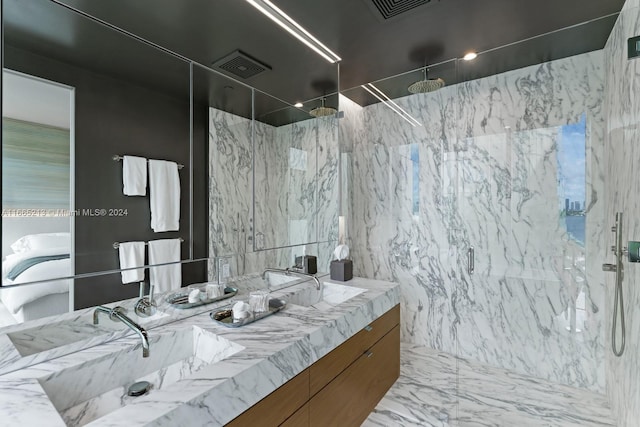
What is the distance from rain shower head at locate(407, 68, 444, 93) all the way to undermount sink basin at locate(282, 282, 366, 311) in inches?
75.2

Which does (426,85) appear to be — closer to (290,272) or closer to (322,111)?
(322,111)

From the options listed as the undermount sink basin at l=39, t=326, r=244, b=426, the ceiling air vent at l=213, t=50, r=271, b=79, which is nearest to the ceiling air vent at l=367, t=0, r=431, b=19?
the ceiling air vent at l=213, t=50, r=271, b=79

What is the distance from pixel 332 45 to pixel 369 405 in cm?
245

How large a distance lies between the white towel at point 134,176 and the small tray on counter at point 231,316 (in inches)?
28.6

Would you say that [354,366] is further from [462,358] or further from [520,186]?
[520,186]

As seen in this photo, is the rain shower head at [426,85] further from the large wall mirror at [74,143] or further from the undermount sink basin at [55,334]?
the undermount sink basin at [55,334]

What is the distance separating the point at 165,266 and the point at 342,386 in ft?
3.76

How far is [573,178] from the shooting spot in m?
2.17

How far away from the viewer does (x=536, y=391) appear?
7.13 ft

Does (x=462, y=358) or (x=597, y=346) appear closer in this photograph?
(x=597, y=346)

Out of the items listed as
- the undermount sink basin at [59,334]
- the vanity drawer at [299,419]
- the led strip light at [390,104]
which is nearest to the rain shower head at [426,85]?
→ the led strip light at [390,104]

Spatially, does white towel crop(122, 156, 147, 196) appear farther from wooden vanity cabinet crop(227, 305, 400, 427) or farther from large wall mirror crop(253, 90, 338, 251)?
wooden vanity cabinet crop(227, 305, 400, 427)

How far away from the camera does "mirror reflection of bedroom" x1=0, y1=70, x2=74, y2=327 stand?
3.45 ft

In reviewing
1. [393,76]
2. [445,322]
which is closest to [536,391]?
[445,322]
